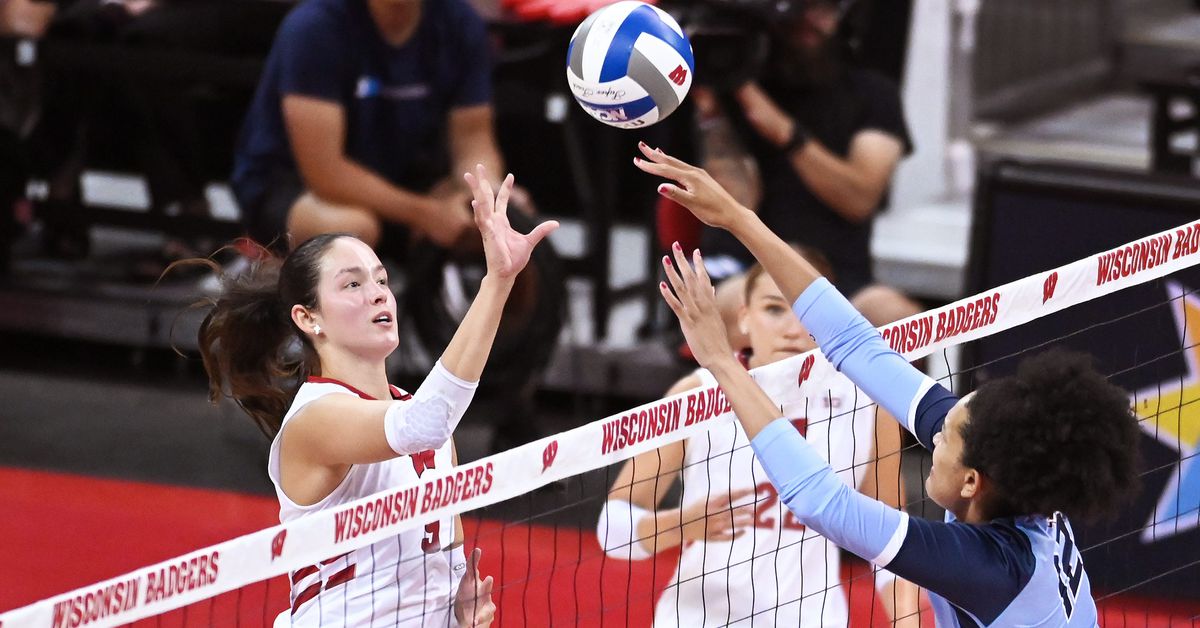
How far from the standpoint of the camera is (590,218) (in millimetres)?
6871

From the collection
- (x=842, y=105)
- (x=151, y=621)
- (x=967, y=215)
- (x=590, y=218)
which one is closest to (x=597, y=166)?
(x=590, y=218)

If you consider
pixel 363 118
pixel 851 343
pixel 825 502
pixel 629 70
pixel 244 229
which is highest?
pixel 363 118

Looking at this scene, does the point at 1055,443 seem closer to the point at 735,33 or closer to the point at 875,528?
the point at 875,528

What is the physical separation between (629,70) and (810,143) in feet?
7.00

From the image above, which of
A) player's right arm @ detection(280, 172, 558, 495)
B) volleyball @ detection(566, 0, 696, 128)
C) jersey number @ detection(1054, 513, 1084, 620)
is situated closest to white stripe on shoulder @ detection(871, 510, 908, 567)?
jersey number @ detection(1054, 513, 1084, 620)

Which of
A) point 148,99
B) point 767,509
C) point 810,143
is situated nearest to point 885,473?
point 767,509

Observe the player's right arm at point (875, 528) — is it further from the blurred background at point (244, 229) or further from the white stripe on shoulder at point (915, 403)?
the blurred background at point (244, 229)

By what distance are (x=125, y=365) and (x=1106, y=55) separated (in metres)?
6.48

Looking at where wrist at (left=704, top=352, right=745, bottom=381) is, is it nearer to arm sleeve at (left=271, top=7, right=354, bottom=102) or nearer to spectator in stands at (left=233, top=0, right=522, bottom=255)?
spectator in stands at (left=233, top=0, right=522, bottom=255)

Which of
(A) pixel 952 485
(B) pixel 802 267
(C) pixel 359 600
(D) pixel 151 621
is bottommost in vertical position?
(D) pixel 151 621

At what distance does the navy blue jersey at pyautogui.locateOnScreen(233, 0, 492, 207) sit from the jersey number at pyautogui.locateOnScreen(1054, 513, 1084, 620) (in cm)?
375

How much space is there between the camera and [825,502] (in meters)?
2.67

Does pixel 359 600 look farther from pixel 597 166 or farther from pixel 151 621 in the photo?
pixel 597 166

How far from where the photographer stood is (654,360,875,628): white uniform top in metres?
3.71
